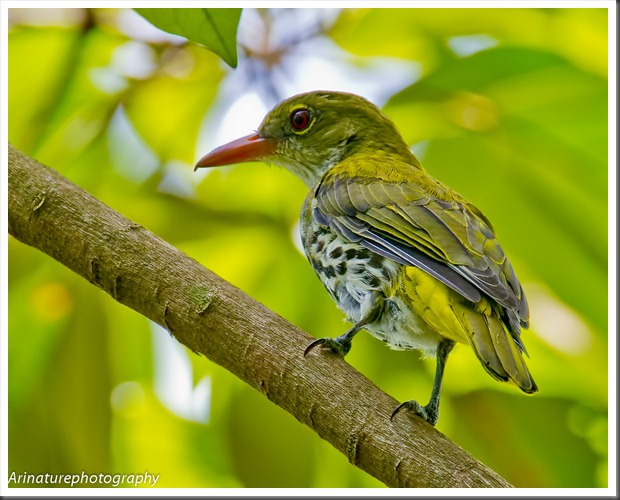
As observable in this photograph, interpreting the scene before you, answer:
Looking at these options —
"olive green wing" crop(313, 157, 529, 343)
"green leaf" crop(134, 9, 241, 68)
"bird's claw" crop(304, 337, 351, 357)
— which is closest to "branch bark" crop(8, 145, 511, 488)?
"bird's claw" crop(304, 337, 351, 357)

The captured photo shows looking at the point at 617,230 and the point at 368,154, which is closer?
the point at 617,230

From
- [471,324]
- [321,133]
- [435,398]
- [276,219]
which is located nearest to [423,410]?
[435,398]

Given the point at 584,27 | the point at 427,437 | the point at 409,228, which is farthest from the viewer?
the point at 584,27

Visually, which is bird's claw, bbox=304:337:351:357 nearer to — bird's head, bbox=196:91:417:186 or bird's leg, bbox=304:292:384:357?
bird's leg, bbox=304:292:384:357

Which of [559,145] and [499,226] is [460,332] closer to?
[499,226]

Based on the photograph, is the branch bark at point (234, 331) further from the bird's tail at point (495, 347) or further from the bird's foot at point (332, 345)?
the bird's tail at point (495, 347)

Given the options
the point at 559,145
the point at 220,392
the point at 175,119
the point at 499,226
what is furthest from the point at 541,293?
the point at 175,119

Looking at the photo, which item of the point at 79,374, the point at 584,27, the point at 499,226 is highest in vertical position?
the point at 584,27

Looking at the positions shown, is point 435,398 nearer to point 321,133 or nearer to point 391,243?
point 391,243
